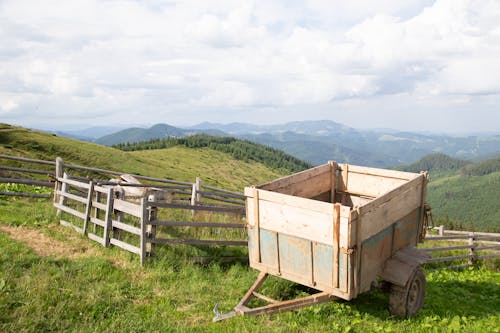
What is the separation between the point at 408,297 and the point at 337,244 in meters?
2.55

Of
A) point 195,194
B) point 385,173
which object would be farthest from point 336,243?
point 195,194

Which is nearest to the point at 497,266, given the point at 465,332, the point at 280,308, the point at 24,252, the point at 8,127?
the point at 465,332

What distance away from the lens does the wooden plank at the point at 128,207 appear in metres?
8.81

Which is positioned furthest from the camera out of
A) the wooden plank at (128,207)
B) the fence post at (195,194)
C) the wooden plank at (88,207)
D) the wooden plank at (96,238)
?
the fence post at (195,194)

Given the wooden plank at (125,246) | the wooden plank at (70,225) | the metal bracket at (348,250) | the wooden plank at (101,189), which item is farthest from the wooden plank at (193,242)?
the metal bracket at (348,250)

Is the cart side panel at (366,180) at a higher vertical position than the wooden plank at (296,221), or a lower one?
higher

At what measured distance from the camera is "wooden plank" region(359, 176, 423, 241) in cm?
639

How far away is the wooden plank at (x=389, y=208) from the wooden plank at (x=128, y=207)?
4991mm

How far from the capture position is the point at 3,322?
576cm

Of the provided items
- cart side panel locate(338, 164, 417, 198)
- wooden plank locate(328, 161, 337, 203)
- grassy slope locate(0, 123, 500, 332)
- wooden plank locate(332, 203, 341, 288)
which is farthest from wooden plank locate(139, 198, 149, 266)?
cart side panel locate(338, 164, 417, 198)

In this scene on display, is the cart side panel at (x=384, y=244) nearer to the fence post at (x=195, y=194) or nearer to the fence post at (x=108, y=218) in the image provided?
the fence post at (x=108, y=218)

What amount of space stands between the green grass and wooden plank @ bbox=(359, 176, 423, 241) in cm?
181

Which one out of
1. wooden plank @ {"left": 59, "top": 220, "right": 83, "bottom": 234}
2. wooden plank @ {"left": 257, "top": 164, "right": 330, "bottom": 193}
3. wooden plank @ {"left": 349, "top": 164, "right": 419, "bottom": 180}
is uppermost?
wooden plank @ {"left": 349, "top": 164, "right": 419, "bottom": 180}

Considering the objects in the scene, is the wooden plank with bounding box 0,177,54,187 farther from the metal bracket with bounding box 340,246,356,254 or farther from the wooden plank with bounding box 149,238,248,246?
the metal bracket with bounding box 340,246,356,254
